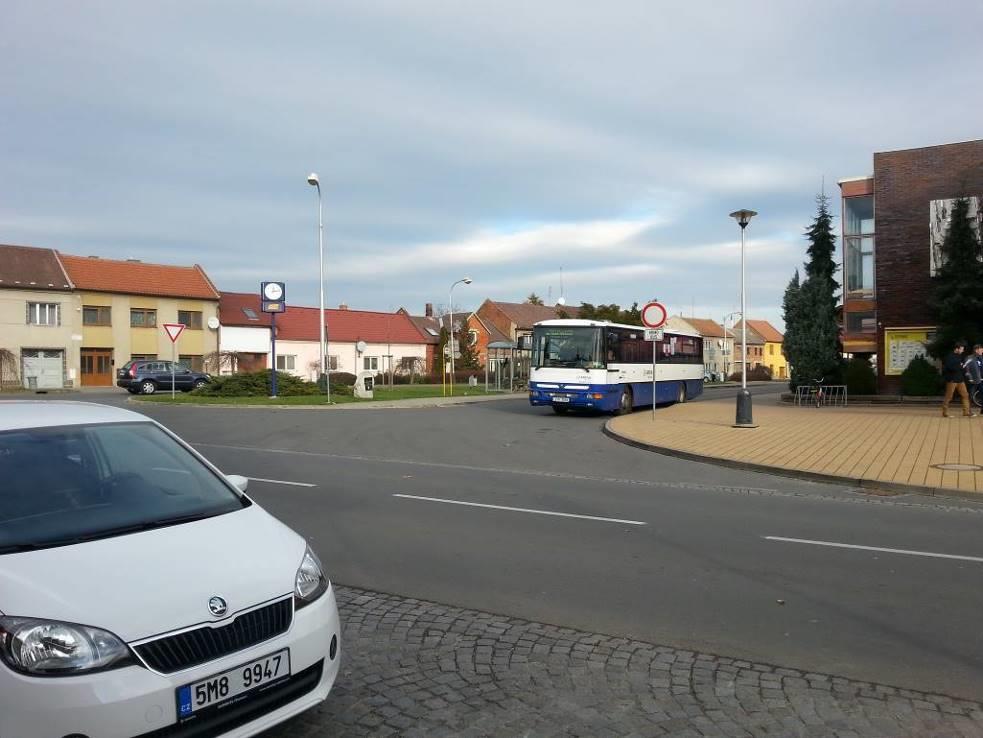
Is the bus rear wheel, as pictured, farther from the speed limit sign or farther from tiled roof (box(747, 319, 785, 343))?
tiled roof (box(747, 319, 785, 343))

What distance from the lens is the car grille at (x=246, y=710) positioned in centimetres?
316

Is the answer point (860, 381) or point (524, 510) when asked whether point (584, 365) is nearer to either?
point (860, 381)

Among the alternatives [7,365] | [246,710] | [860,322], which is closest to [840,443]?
[246,710]

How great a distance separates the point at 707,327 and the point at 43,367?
91420 millimetres

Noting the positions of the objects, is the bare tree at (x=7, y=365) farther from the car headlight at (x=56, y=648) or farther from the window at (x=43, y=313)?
the car headlight at (x=56, y=648)

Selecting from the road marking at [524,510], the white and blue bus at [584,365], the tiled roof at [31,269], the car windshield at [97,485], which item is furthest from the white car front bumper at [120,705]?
the tiled roof at [31,269]

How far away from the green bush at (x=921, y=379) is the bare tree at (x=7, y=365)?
46.2m

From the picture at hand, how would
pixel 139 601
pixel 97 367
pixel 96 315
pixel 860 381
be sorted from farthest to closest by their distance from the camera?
pixel 96 315 < pixel 97 367 < pixel 860 381 < pixel 139 601

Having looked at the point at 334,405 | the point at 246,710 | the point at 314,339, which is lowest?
the point at 334,405

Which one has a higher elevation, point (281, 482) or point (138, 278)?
point (138, 278)

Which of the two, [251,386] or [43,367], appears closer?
[251,386]

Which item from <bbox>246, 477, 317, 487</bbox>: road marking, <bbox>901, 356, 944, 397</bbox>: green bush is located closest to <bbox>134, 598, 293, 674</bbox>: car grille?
<bbox>246, 477, 317, 487</bbox>: road marking

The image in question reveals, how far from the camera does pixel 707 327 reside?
11862 centimetres

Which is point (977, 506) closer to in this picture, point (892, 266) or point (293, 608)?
point (293, 608)
